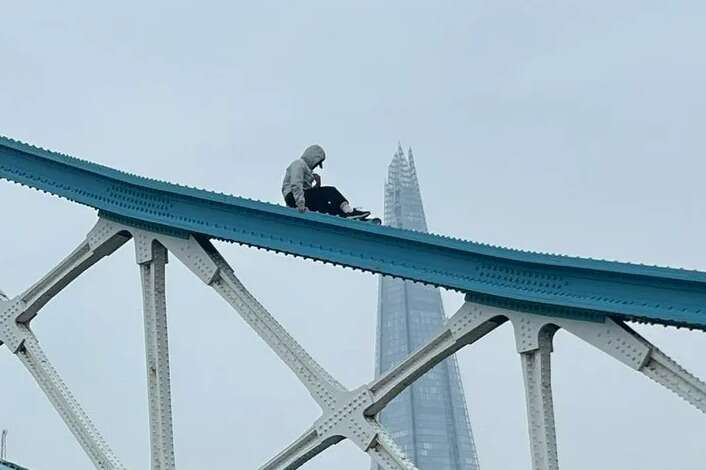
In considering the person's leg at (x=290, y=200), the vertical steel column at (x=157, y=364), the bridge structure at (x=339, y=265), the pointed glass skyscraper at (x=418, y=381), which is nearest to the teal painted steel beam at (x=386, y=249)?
the bridge structure at (x=339, y=265)

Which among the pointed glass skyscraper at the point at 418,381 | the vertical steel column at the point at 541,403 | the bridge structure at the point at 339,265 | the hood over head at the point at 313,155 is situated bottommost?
the vertical steel column at the point at 541,403

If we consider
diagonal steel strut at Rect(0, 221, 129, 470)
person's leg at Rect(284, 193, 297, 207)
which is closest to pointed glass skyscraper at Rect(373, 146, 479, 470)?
diagonal steel strut at Rect(0, 221, 129, 470)

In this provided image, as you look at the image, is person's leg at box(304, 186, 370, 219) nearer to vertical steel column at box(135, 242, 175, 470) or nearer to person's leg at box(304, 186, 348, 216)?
person's leg at box(304, 186, 348, 216)

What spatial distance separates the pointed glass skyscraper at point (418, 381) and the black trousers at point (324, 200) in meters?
106

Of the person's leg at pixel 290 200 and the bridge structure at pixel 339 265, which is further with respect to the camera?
the person's leg at pixel 290 200

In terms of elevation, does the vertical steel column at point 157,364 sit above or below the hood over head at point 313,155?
below

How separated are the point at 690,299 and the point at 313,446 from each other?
18.4ft

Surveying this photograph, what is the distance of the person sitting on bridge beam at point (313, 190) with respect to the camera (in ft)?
62.3

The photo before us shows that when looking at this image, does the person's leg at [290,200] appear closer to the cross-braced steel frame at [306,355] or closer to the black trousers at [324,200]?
the black trousers at [324,200]

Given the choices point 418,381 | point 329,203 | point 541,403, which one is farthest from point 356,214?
point 418,381

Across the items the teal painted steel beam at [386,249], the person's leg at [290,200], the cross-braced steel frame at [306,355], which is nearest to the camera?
the teal painted steel beam at [386,249]

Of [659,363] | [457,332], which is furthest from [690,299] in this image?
[457,332]

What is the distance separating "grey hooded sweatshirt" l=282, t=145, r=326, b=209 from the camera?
18.9 m

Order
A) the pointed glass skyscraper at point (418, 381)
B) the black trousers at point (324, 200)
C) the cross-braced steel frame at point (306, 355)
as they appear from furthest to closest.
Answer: the pointed glass skyscraper at point (418, 381), the black trousers at point (324, 200), the cross-braced steel frame at point (306, 355)
